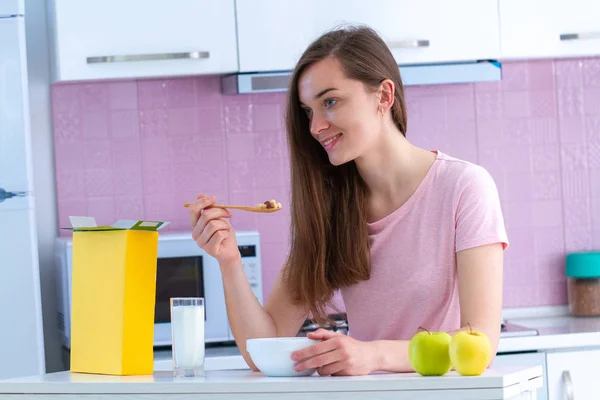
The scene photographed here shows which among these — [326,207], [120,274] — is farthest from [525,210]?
[120,274]

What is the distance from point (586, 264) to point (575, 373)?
544mm

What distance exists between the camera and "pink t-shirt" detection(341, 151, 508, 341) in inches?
73.0

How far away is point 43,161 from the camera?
334 cm

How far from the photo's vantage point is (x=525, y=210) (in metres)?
3.52

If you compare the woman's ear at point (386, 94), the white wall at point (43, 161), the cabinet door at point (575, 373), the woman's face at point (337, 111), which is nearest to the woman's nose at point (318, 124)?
the woman's face at point (337, 111)

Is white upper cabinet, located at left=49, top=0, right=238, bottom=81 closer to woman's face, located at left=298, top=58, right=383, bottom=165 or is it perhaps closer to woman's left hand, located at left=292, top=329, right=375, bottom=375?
woman's face, located at left=298, top=58, right=383, bottom=165

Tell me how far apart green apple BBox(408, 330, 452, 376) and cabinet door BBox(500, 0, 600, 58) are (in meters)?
1.87

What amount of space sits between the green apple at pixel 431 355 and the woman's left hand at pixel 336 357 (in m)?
0.11

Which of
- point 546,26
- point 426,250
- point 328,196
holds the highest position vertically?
point 546,26

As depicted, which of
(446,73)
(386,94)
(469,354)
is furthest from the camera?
(446,73)

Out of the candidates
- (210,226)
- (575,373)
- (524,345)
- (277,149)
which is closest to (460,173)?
(210,226)

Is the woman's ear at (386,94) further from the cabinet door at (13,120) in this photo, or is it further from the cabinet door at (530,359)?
the cabinet door at (13,120)

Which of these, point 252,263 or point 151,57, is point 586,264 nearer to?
point 252,263

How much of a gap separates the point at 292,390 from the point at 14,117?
5.43 feet
